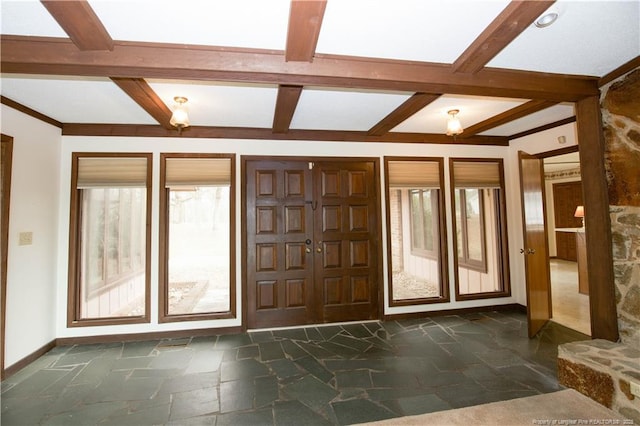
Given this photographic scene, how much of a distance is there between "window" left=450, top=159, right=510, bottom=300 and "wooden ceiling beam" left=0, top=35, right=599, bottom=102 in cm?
201

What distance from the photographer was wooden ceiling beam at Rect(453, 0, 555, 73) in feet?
5.01

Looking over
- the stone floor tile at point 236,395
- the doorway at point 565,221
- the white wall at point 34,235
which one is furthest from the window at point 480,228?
the white wall at point 34,235

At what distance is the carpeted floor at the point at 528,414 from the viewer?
6.44ft

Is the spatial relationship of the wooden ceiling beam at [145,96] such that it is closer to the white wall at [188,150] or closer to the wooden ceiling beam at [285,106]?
the white wall at [188,150]

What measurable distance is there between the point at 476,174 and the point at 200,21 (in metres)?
4.03

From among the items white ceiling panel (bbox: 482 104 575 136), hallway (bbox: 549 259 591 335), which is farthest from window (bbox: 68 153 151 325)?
hallway (bbox: 549 259 591 335)

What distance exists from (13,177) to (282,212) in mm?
2647

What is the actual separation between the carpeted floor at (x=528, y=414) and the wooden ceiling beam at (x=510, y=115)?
2614mm

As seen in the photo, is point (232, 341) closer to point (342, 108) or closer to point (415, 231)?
point (342, 108)

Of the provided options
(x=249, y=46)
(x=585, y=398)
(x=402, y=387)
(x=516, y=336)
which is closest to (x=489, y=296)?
(x=516, y=336)

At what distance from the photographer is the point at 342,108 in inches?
121

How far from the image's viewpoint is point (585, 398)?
2162mm

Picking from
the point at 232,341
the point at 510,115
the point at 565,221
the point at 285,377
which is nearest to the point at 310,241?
the point at 232,341

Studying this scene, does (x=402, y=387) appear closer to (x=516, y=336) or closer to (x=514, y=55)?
(x=516, y=336)
